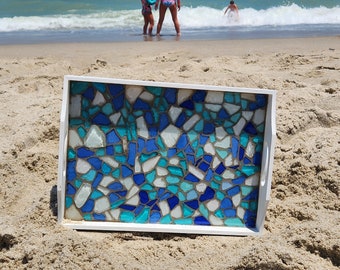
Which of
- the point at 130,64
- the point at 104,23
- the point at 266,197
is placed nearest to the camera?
the point at 266,197

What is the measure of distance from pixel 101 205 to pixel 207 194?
0.41 m

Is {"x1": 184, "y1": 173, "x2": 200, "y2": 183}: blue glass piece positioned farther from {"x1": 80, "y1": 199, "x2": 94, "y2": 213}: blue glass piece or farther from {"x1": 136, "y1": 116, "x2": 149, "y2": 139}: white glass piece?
{"x1": 80, "y1": 199, "x2": 94, "y2": 213}: blue glass piece

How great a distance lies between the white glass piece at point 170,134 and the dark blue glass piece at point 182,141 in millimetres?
14

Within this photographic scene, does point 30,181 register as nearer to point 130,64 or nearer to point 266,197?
point 266,197

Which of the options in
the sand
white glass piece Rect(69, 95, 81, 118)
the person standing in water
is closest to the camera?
the sand

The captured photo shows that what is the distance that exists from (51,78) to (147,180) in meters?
2.21

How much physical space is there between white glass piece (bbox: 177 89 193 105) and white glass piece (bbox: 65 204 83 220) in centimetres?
57

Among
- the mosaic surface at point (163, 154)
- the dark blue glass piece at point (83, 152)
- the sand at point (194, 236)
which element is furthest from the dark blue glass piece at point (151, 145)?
the sand at point (194, 236)

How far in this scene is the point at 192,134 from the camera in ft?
6.60

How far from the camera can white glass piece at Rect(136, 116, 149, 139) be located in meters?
1.99

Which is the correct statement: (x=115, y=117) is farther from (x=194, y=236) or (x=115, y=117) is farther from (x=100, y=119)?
(x=194, y=236)

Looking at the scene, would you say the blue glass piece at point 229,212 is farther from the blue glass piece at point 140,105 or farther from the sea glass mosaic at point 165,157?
the blue glass piece at point 140,105

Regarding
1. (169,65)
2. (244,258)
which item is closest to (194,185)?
(244,258)

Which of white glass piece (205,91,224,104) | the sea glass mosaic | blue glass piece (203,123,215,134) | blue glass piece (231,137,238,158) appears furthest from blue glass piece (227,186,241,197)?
white glass piece (205,91,224,104)
